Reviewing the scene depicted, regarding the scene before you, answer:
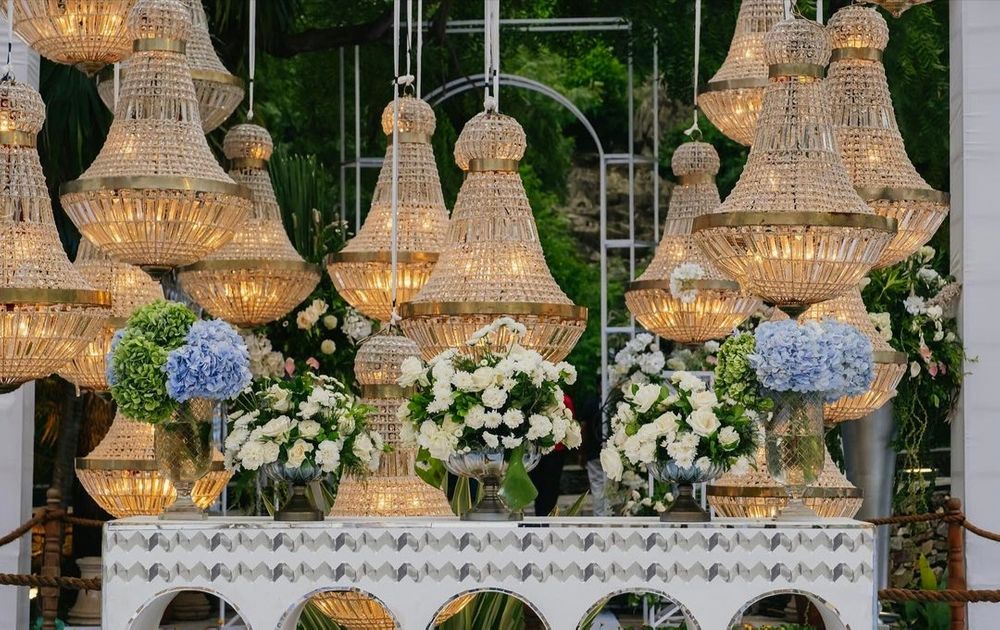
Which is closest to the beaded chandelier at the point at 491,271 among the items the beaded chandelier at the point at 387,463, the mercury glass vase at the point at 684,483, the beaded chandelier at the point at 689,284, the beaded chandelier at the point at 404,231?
the beaded chandelier at the point at 387,463

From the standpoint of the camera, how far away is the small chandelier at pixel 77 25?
5.91m

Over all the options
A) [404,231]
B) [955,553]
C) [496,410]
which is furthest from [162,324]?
[955,553]

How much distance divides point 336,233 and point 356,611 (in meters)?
5.42

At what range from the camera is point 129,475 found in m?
6.31

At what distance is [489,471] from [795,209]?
1352 mm

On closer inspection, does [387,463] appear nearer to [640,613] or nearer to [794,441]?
[794,441]

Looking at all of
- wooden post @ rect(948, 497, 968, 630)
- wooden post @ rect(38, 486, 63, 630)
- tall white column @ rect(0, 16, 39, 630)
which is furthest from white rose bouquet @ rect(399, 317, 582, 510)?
tall white column @ rect(0, 16, 39, 630)

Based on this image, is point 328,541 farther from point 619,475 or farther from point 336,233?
point 336,233

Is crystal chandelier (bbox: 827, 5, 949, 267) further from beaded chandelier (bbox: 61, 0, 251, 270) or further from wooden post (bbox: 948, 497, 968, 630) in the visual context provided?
beaded chandelier (bbox: 61, 0, 251, 270)

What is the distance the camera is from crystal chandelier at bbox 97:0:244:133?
6516mm

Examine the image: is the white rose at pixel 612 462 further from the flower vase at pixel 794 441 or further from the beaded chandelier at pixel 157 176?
the beaded chandelier at pixel 157 176

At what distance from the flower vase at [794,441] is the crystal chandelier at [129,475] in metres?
2.39

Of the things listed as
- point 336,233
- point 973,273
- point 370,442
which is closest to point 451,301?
point 370,442

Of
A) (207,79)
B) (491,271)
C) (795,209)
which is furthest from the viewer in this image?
(207,79)
